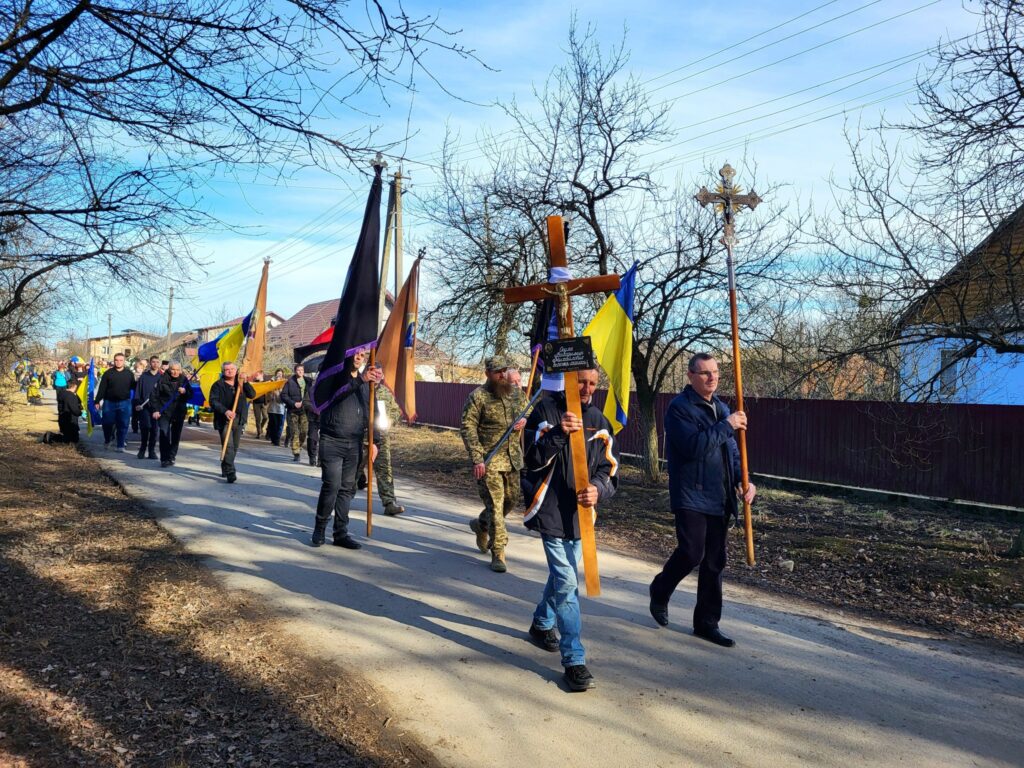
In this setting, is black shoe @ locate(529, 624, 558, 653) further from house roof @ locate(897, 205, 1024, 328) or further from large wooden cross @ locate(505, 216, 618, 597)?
house roof @ locate(897, 205, 1024, 328)

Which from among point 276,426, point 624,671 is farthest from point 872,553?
point 276,426

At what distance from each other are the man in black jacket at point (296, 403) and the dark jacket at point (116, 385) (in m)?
2.99

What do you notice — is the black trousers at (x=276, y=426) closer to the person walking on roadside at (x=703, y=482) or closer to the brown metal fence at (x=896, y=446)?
the brown metal fence at (x=896, y=446)

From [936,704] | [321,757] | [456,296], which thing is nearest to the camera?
[321,757]

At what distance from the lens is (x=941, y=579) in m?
7.50

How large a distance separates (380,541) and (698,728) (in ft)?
15.7

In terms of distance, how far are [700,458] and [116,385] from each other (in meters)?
13.3

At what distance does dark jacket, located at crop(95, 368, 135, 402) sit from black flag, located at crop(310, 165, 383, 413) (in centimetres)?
884

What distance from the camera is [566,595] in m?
4.51

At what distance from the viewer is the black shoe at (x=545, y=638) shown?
500 centimetres

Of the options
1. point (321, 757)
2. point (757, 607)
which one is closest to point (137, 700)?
point (321, 757)

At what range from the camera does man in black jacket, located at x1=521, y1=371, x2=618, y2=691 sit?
4.45 m

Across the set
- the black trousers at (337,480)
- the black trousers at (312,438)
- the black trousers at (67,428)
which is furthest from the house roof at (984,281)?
the black trousers at (67,428)

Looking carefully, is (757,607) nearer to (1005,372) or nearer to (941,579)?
(941,579)
